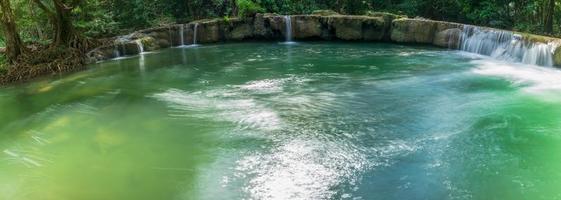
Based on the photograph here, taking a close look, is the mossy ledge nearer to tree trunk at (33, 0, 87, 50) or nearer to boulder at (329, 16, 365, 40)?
boulder at (329, 16, 365, 40)

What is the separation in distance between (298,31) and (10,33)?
9.68 metres

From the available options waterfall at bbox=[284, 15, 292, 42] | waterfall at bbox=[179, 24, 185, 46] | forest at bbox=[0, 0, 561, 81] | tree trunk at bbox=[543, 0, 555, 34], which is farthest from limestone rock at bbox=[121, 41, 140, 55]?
tree trunk at bbox=[543, 0, 555, 34]

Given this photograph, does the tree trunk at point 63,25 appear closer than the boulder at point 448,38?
Yes

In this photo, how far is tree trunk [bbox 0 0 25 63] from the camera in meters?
13.0

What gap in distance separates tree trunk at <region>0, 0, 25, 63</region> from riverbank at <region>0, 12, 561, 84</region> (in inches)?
24.7

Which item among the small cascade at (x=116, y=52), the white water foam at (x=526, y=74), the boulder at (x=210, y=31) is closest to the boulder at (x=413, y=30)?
the white water foam at (x=526, y=74)

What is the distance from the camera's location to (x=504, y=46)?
1395 centimetres

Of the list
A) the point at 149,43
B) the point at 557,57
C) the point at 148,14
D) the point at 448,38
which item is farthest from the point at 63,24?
the point at 557,57

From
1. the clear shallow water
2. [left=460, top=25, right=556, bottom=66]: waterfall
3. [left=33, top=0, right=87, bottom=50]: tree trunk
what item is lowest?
the clear shallow water

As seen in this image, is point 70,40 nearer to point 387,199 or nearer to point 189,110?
point 189,110

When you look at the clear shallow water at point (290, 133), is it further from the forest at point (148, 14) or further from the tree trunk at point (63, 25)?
the tree trunk at point (63, 25)

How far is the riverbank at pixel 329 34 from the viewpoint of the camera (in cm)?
1372

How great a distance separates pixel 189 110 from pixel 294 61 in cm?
569

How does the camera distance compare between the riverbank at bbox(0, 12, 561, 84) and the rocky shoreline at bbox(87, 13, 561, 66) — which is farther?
the rocky shoreline at bbox(87, 13, 561, 66)
